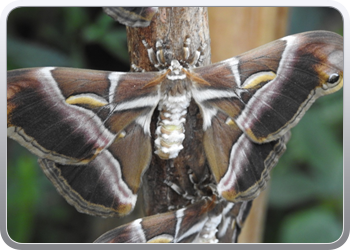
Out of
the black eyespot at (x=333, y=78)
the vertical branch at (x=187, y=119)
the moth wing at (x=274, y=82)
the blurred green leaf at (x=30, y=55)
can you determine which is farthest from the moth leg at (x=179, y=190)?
the blurred green leaf at (x=30, y=55)

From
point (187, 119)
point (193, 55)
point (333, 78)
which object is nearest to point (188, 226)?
point (187, 119)

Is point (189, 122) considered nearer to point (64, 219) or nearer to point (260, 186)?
point (260, 186)

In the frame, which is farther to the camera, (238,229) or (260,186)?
(238,229)

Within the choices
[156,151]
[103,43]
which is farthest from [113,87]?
[103,43]

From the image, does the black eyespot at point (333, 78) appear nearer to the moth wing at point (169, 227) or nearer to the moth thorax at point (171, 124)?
the moth thorax at point (171, 124)

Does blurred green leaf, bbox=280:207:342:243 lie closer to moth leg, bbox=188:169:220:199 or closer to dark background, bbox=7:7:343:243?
dark background, bbox=7:7:343:243

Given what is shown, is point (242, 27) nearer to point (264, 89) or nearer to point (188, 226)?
point (264, 89)

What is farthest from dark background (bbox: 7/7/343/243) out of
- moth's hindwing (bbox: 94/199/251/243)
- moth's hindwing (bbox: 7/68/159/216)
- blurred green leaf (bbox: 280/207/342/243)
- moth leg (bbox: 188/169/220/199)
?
moth leg (bbox: 188/169/220/199)
